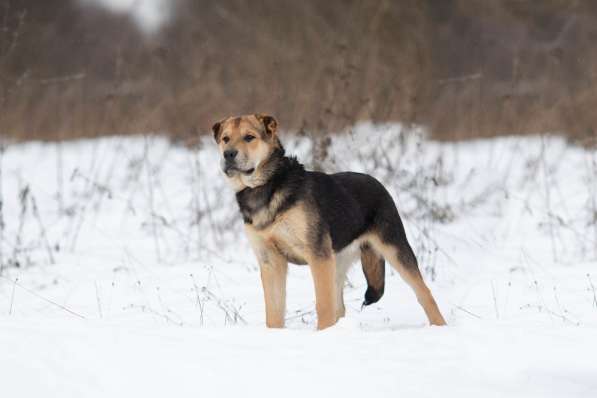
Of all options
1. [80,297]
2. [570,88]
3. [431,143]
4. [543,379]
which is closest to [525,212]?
[431,143]

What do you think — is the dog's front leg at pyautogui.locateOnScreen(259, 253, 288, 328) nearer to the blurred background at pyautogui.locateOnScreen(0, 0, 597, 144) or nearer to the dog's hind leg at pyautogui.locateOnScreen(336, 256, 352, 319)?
the dog's hind leg at pyautogui.locateOnScreen(336, 256, 352, 319)

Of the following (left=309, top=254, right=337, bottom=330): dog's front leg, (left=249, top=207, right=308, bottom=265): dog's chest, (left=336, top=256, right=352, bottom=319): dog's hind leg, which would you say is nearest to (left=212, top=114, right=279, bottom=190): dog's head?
(left=249, top=207, right=308, bottom=265): dog's chest

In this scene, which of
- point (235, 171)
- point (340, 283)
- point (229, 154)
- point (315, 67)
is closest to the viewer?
point (229, 154)

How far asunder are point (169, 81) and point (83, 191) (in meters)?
2.37

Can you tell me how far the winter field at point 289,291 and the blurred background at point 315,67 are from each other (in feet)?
1.59

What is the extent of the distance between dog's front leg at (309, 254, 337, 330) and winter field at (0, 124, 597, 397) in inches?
15.5

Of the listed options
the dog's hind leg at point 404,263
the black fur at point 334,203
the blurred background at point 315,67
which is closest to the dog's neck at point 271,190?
the black fur at point 334,203

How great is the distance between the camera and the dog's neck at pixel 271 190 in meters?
5.38

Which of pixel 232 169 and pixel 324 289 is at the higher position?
pixel 232 169

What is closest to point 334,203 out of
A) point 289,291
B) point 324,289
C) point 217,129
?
point 324,289

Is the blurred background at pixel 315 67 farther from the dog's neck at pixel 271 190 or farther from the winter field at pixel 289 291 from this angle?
the dog's neck at pixel 271 190

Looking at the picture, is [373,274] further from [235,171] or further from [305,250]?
[235,171]

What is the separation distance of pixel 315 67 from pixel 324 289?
6.83 metres

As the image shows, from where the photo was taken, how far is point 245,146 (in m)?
5.35
